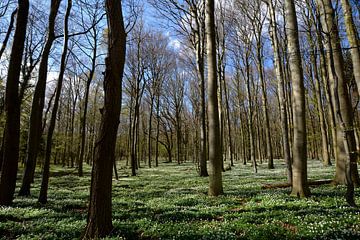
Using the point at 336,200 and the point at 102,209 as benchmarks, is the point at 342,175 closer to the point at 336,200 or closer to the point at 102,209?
the point at 336,200

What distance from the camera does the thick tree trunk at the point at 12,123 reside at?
9.69 m

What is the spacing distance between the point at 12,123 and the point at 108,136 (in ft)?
21.9

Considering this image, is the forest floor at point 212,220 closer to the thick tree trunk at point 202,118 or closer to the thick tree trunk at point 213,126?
the thick tree trunk at point 213,126

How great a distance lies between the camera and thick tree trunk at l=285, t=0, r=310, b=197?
907 centimetres

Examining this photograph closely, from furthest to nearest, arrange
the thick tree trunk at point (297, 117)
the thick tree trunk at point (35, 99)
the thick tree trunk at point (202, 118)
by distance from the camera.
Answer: the thick tree trunk at point (202, 118) → the thick tree trunk at point (35, 99) → the thick tree trunk at point (297, 117)

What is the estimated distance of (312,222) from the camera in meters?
6.01

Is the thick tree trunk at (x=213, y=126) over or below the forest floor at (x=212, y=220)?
over

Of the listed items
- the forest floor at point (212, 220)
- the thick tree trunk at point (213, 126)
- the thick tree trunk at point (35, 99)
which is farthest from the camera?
the thick tree trunk at point (35, 99)

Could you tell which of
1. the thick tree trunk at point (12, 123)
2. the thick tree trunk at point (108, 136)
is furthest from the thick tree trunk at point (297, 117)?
the thick tree trunk at point (12, 123)

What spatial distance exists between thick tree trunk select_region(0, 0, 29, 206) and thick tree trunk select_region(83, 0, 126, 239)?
637 centimetres

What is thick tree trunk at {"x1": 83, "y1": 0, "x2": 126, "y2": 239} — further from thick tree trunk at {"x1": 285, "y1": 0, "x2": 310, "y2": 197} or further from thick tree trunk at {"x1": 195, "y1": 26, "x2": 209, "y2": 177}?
thick tree trunk at {"x1": 195, "y1": 26, "x2": 209, "y2": 177}

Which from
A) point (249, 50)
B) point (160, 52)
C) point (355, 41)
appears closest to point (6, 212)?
point (355, 41)

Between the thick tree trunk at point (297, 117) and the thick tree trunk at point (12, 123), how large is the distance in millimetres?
11327

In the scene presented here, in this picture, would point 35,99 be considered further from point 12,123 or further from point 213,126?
point 213,126
